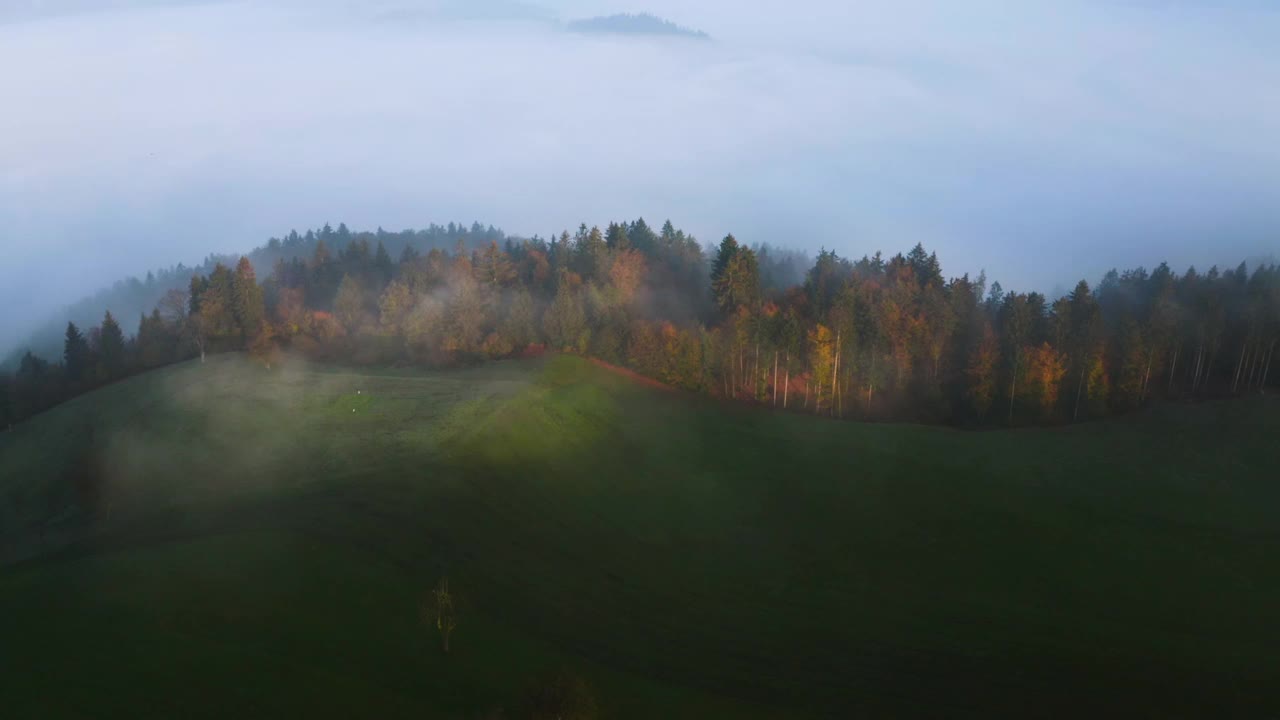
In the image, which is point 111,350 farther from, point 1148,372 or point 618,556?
point 1148,372

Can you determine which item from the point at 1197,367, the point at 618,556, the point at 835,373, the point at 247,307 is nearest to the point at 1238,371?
the point at 1197,367

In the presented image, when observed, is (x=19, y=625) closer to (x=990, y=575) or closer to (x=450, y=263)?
(x=990, y=575)

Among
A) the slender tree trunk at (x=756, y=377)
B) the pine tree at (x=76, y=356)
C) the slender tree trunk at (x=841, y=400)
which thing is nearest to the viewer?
the slender tree trunk at (x=841, y=400)

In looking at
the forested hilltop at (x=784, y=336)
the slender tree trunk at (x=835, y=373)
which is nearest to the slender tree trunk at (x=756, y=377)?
the forested hilltop at (x=784, y=336)

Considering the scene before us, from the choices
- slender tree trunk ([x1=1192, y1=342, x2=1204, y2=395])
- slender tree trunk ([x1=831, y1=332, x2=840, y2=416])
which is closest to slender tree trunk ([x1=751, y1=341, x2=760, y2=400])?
slender tree trunk ([x1=831, y1=332, x2=840, y2=416])

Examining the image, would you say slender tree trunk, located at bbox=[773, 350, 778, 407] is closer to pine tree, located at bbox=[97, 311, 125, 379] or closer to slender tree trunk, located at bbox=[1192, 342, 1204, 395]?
slender tree trunk, located at bbox=[1192, 342, 1204, 395]

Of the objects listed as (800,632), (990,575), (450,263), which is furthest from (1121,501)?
(450,263)

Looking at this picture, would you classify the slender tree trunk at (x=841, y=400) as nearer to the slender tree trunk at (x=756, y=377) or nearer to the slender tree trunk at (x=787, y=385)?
the slender tree trunk at (x=787, y=385)
